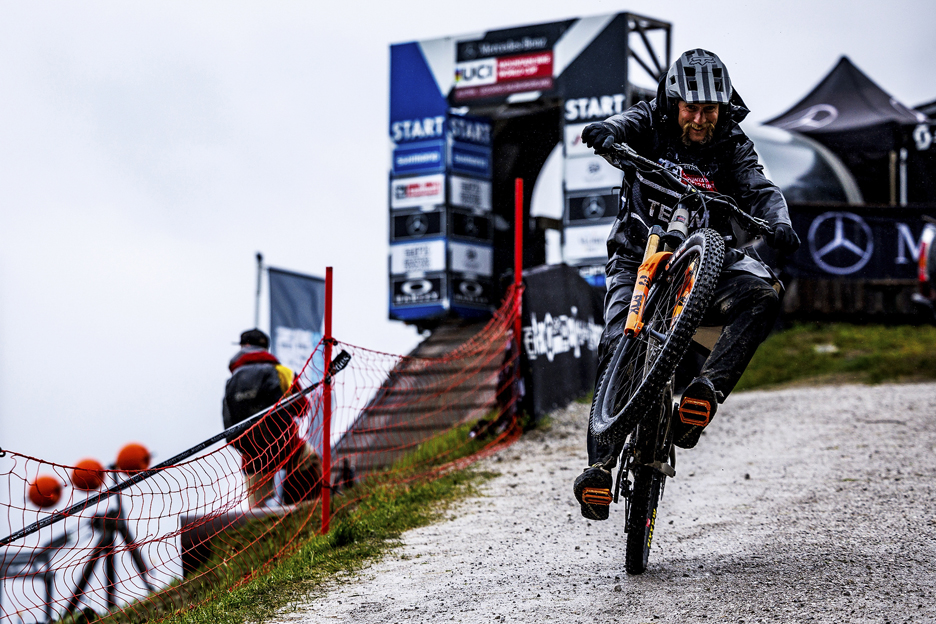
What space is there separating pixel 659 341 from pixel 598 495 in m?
0.74

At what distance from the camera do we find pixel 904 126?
1969cm

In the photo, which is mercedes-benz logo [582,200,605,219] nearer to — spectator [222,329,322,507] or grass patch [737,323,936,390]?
grass patch [737,323,936,390]

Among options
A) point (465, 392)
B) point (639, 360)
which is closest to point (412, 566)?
point (639, 360)

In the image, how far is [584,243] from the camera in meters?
17.6

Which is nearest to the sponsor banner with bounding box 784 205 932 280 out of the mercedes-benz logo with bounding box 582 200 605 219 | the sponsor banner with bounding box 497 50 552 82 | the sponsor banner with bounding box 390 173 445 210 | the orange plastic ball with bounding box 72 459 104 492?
the mercedes-benz logo with bounding box 582 200 605 219

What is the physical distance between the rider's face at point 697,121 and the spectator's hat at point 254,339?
4639 millimetres

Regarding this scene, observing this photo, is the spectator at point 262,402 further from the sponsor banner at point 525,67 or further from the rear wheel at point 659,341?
the sponsor banner at point 525,67

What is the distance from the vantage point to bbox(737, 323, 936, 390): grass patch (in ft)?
44.7

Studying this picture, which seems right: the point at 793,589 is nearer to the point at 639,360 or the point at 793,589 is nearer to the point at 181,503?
the point at 639,360

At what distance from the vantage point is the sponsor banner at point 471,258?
60.0 ft

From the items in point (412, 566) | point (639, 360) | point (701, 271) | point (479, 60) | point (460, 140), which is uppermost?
point (479, 60)

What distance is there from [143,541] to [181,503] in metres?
0.50

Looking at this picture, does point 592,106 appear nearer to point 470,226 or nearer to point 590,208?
point 590,208

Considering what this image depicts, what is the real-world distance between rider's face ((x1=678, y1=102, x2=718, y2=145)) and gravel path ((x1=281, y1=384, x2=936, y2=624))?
6.70ft
